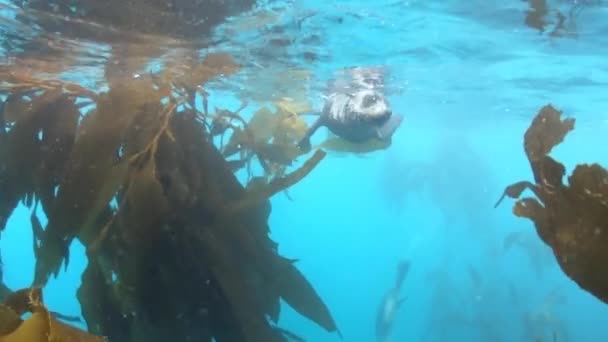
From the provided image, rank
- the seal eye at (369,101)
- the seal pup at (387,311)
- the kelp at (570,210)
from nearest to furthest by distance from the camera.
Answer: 1. the kelp at (570,210)
2. the seal eye at (369,101)
3. the seal pup at (387,311)

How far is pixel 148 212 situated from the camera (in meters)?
4.27

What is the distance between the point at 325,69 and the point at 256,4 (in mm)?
5405

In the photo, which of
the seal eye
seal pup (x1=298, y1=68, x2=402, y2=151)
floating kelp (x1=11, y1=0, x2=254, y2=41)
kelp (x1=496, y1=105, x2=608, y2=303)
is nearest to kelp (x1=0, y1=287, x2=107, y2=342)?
kelp (x1=496, y1=105, x2=608, y2=303)

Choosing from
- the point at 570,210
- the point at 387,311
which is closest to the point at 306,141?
the point at 570,210

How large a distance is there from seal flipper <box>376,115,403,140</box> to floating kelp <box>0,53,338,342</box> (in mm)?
2794

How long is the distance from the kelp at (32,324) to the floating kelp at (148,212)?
6.98 ft

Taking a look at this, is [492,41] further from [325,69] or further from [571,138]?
[571,138]

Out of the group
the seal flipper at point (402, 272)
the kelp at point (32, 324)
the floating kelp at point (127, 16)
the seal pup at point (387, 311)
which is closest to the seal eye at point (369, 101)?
the floating kelp at point (127, 16)

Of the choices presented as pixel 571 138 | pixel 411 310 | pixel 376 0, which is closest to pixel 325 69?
pixel 376 0

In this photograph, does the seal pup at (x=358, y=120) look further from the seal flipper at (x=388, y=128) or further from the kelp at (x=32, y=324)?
the kelp at (x=32, y=324)

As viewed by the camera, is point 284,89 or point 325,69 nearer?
point 325,69

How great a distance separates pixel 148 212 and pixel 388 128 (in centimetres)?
451

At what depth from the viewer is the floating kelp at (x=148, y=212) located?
14.3 ft

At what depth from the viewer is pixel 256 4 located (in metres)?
7.61
